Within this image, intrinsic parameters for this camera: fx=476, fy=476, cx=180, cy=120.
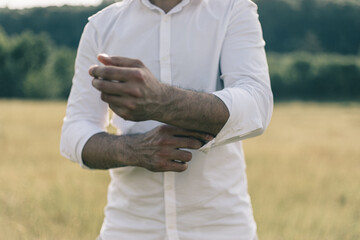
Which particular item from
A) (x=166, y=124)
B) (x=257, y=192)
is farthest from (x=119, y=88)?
(x=257, y=192)

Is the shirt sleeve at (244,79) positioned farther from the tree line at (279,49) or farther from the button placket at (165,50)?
the tree line at (279,49)

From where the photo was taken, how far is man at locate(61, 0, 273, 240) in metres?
1.42

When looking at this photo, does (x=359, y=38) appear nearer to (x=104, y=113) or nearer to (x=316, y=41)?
(x=316, y=41)

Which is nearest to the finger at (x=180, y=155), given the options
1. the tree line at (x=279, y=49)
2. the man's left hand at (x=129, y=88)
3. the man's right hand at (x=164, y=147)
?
the man's right hand at (x=164, y=147)

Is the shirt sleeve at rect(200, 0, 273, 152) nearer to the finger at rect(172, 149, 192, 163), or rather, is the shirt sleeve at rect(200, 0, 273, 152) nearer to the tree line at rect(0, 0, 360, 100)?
the finger at rect(172, 149, 192, 163)

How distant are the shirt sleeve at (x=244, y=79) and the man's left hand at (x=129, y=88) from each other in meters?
0.20

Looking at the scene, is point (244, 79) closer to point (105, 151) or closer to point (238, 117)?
point (238, 117)

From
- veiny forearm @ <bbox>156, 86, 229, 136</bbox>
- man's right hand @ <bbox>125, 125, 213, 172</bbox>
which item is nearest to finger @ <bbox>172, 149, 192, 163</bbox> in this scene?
man's right hand @ <bbox>125, 125, 213, 172</bbox>

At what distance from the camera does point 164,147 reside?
135cm

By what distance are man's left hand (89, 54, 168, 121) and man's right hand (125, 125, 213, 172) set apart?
0.17 metres

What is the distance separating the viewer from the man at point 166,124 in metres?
1.42

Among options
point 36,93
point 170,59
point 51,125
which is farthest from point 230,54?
point 36,93

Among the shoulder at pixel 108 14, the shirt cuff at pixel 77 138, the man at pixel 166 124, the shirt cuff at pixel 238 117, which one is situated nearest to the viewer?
the shirt cuff at pixel 238 117

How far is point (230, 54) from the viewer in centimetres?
147
